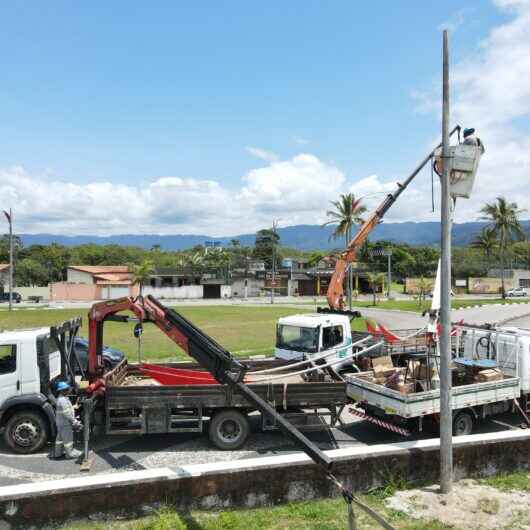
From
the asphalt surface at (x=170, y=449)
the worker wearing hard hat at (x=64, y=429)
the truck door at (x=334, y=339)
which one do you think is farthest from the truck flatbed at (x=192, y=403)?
the truck door at (x=334, y=339)

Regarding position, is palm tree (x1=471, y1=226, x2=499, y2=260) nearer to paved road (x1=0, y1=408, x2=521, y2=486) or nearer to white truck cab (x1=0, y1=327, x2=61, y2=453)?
paved road (x1=0, y1=408, x2=521, y2=486)

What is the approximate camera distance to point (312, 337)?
13.9 meters

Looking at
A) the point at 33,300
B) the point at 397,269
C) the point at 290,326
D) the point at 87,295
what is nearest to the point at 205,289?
the point at 87,295

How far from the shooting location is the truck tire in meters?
10.0

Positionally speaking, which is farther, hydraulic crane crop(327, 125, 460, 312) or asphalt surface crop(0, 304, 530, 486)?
hydraulic crane crop(327, 125, 460, 312)

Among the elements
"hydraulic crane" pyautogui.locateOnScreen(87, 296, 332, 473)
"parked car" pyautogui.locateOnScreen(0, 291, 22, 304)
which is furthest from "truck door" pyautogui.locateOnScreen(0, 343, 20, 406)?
"parked car" pyautogui.locateOnScreen(0, 291, 22, 304)

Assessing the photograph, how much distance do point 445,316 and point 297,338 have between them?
6988mm

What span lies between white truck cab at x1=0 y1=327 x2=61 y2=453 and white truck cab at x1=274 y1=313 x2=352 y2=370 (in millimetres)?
6406

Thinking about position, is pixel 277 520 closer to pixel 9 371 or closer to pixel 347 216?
pixel 9 371

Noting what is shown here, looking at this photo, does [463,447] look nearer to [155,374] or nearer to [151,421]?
[151,421]

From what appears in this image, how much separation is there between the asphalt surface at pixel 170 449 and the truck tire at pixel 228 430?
172 mm

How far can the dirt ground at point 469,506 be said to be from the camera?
22.1ft

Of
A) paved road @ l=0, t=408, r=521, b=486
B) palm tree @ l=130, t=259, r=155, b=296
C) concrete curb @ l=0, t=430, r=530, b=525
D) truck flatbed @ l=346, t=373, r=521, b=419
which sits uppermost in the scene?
palm tree @ l=130, t=259, r=155, b=296

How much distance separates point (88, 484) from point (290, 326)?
856cm
